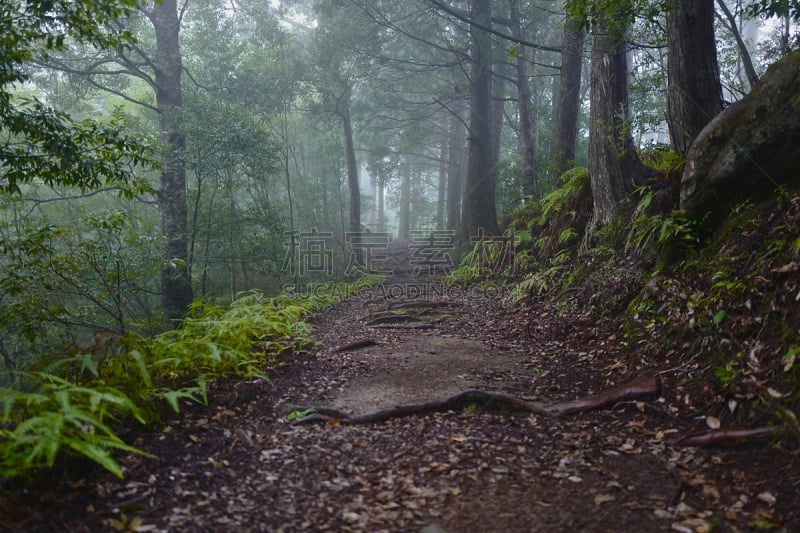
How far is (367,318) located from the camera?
815 centimetres

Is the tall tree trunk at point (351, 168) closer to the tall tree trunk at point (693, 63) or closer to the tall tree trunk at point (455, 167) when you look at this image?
the tall tree trunk at point (455, 167)

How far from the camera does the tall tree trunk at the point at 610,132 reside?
267 inches

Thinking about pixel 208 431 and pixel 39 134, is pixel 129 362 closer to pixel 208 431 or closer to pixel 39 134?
Result: pixel 208 431

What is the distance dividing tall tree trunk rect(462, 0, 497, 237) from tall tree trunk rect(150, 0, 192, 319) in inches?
295

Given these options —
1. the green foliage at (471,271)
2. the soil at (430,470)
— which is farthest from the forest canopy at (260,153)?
the green foliage at (471,271)

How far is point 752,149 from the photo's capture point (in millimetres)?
4531

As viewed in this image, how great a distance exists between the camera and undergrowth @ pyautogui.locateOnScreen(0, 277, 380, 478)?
7.76 ft

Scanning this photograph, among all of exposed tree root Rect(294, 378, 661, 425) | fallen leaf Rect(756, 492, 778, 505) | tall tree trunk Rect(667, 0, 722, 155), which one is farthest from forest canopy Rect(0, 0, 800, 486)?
fallen leaf Rect(756, 492, 778, 505)

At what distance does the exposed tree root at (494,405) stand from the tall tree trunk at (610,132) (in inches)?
148

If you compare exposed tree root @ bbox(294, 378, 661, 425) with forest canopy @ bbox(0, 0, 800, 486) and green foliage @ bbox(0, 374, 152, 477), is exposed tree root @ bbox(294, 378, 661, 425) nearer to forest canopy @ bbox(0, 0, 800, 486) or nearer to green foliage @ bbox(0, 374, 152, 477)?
forest canopy @ bbox(0, 0, 800, 486)

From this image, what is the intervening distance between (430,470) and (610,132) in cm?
Result: 591

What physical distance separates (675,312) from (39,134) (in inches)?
272

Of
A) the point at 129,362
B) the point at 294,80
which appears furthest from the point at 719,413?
the point at 294,80

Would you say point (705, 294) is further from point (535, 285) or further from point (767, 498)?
point (535, 285)
